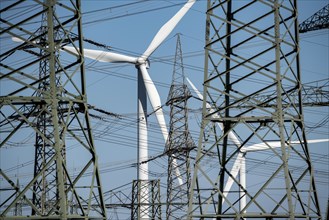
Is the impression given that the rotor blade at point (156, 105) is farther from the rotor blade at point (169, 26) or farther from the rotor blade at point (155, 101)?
the rotor blade at point (169, 26)

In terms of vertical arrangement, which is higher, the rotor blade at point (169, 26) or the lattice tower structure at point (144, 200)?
the rotor blade at point (169, 26)

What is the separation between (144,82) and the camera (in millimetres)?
49594

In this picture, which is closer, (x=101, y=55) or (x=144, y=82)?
Answer: (x=101, y=55)

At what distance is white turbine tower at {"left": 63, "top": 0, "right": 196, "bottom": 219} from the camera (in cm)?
4611

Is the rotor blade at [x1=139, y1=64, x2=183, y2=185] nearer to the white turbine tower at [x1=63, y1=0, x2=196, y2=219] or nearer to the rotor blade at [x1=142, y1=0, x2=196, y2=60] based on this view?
the white turbine tower at [x1=63, y1=0, x2=196, y2=219]

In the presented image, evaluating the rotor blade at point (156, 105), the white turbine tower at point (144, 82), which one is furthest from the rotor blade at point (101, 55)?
the rotor blade at point (156, 105)

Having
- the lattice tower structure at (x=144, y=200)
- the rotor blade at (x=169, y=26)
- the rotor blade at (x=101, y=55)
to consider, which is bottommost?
the lattice tower structure at (x=144, y=200)

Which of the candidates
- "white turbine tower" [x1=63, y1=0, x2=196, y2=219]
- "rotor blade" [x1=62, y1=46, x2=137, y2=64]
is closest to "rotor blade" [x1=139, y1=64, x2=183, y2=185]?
"white turbine tower" [x1=63, y1=0, x2=196, y2=219]

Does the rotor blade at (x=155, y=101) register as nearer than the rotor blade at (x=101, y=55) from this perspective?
No

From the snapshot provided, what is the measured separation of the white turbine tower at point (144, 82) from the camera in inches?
1815

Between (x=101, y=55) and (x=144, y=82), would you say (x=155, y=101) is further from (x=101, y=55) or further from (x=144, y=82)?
(x=101, y=55)

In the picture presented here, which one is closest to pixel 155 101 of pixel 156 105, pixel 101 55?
pixel 156 105

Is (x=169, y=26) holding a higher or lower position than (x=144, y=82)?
higher

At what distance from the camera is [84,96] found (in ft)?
67.6
